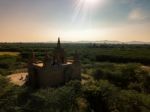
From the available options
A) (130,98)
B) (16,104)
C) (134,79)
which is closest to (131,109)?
(130,98)

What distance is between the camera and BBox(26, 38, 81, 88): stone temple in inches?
1169

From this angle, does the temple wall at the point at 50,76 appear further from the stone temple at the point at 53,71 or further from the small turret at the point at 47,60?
the small turret at the point at 47,60

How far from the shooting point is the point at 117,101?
73.8ft

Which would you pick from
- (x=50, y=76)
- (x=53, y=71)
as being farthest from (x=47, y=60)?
(x=50, y=76)

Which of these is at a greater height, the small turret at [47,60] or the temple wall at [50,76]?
the small turret at [47,60]

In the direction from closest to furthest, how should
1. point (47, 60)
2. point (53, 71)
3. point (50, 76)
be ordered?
1. point (47, 60)
2. point (50, 76)
3. point (53, 71)

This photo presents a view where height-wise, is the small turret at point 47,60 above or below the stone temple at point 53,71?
above

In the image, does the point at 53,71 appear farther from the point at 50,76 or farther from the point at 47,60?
the point at 47,60

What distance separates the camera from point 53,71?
3003cm

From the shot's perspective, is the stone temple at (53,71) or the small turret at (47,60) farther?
the stone temple at (53,71)

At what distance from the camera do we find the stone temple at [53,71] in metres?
29.7

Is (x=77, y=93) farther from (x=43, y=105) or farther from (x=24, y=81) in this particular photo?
(x=24, y=81)

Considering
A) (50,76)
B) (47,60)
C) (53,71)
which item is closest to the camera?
(47,60)

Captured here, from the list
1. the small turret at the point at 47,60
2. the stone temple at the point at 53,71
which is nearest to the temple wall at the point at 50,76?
the stone temple at the point at 53,71
